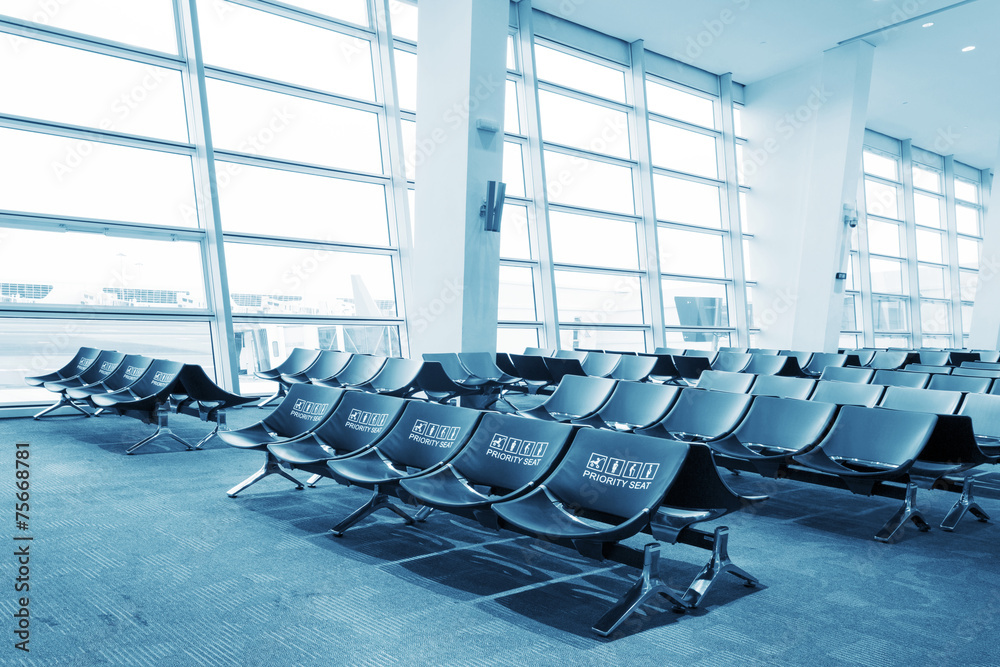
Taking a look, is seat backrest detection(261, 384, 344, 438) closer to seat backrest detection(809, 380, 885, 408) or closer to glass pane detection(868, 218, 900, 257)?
seat backrest detection(809, 380, 885, 408)

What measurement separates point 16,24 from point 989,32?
1247 centimetres

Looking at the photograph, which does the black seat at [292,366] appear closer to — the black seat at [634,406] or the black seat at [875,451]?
the black seat at [634,406]

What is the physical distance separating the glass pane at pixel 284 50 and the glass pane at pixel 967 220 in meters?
15.6

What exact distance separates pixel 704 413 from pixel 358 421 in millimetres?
1961

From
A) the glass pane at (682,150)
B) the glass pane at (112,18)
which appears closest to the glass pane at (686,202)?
the glass pane at (682,150)

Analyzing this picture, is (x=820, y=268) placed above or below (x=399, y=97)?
below


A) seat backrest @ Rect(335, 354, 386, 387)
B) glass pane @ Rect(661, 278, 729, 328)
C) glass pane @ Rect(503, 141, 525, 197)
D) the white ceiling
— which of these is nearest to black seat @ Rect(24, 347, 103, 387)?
seat backrest @ Rect(335, 354, 386, 387)

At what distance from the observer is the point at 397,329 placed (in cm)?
916

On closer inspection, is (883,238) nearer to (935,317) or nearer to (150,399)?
(935,317)

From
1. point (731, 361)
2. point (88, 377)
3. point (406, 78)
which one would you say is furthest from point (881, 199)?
point (88, 377)

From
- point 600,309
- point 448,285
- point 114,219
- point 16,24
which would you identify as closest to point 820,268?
point 600,309

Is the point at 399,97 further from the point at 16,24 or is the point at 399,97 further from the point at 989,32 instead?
the point at 989,32

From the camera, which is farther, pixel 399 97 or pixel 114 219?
pixel 399 97

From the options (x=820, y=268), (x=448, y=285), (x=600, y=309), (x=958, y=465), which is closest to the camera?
(x=958, y=465)
